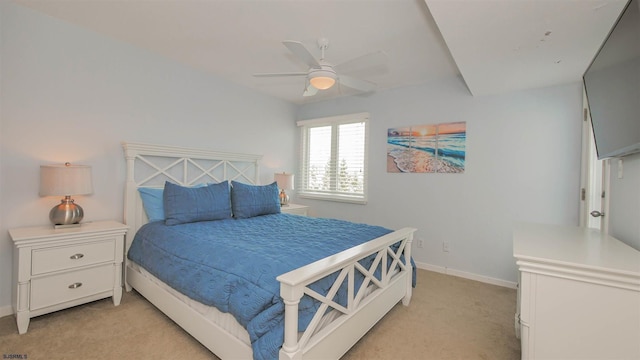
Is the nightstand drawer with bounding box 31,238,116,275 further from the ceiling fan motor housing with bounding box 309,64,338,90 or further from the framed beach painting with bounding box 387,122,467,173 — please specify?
the framed beach painting with bounding box 387,122,467,173

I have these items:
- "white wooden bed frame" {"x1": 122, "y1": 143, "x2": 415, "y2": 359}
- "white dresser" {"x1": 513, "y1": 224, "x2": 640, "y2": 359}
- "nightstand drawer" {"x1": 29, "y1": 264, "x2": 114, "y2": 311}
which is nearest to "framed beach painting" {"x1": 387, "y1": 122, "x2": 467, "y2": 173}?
"white wooden bed frame" {"x1": 122, "y1": 143, "x2": 415, "y2": 359}

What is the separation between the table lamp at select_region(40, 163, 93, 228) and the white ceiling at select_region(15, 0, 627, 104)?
132 cm

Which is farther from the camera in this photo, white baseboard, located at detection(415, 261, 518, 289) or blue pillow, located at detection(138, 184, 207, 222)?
white baseboard, located at detection(415, 261, 518, 289)

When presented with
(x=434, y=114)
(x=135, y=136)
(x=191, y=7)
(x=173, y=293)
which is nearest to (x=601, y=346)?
(x=173, y=293)

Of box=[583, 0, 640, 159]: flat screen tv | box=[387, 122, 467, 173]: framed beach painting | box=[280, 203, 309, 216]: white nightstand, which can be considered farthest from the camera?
box=[280, 203, 309, 216]: white nightstand

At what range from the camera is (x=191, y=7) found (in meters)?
2.17

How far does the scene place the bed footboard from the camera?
4.38 feet

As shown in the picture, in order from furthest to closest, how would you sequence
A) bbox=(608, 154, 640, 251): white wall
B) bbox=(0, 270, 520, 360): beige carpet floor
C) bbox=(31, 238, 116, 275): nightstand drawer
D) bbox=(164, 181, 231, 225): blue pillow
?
bbox=(164, 181, 231, 225): blue pillow
bbox=(31, 238, 116, 275): nightstand drawer
bbox=(0, 270, 520, 360): beige carpet floor
bbox=(608, 154, 640, 251): white wall

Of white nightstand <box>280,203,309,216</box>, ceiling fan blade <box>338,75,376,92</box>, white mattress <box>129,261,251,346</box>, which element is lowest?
white mattress <box>129,261,251,346</box>

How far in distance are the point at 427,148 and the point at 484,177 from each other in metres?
0.75

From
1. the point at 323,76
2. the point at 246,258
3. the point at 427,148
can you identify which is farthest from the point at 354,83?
the point at 246,258

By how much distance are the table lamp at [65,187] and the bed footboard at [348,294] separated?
2085 millimetres

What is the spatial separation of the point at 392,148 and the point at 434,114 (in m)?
0.69

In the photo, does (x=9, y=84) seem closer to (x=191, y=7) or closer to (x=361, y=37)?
(x=191, y=7)
